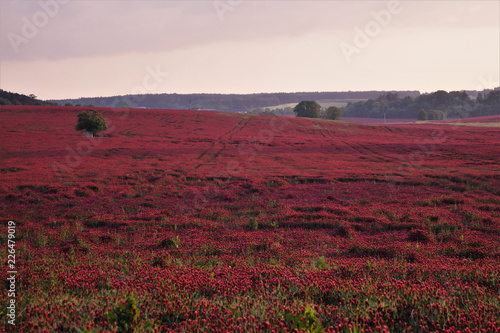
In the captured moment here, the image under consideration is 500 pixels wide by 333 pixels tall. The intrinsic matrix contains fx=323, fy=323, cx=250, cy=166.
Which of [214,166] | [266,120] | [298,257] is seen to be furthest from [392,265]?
[266,120]

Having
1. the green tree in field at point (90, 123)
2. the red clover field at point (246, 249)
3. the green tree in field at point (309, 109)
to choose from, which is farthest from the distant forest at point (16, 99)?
the red clover field at point (246, 249)

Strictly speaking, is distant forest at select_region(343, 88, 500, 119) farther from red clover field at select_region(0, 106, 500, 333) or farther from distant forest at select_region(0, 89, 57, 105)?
distant forest at select_region(0, 89, 57, 105)

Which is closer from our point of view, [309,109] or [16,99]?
[309,109]

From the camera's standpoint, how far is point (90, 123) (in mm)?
49375

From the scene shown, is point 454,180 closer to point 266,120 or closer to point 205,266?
point 205,266

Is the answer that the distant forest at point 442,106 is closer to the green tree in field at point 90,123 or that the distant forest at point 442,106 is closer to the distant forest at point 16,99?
the green tree in field at point 90,123

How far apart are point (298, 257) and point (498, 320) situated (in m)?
4.17

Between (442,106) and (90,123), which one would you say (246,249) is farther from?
(442,106)

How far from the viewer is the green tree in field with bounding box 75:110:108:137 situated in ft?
161

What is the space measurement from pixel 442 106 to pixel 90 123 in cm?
14806

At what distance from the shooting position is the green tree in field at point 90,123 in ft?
161

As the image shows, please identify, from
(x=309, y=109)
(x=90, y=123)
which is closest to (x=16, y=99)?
(x=90, y=123)

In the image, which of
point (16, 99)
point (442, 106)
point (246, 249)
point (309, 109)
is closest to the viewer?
point (246, 249)

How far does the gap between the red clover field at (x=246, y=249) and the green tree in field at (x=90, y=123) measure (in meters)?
22.9
